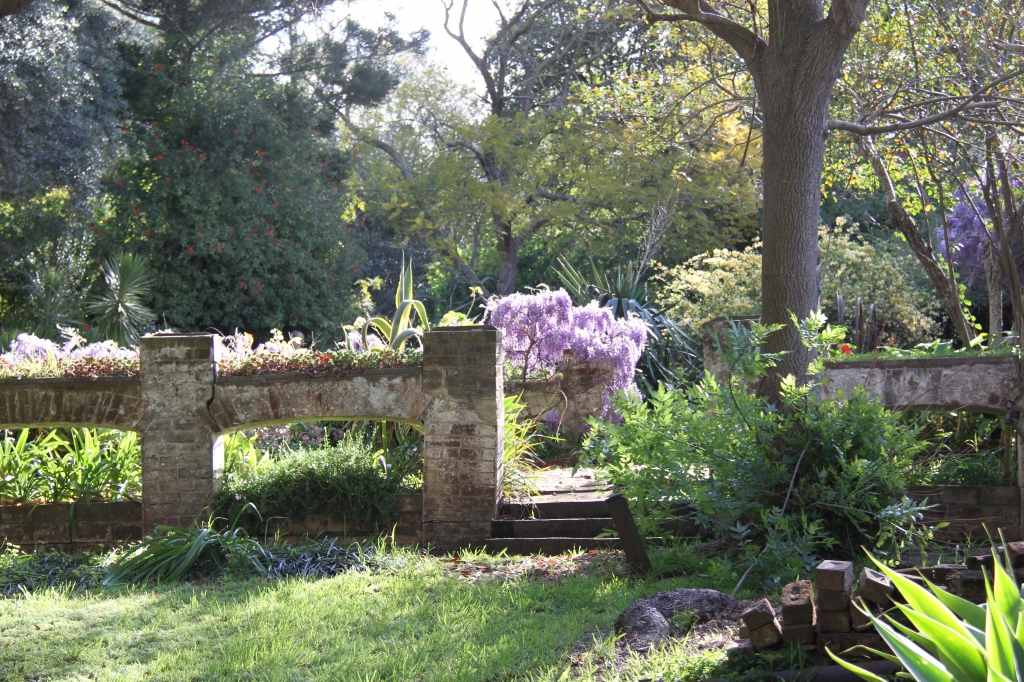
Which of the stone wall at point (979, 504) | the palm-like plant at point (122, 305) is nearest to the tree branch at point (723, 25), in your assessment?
the stone wall at point (979, 504)

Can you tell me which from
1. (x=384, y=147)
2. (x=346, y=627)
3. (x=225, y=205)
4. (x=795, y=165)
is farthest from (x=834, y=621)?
(x=384, y=147)

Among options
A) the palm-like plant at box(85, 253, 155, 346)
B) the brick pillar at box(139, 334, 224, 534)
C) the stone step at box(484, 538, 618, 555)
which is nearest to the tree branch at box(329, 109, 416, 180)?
the palm-like plant at box(85, 253, 155, 346)

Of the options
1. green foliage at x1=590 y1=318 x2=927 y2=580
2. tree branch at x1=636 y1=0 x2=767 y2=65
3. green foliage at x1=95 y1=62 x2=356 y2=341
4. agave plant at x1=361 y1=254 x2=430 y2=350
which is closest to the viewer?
green foliage at x1=590 y1=318 x2=927 y2=580

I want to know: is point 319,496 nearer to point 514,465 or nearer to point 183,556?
point 183,556

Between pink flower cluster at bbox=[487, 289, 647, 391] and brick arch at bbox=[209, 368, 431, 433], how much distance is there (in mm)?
2838

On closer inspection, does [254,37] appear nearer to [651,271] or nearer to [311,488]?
[651,271]

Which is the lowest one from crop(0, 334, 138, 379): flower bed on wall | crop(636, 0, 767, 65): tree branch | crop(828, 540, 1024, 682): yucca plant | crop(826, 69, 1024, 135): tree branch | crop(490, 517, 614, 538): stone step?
crop(490, 517, 614, 538): stone step

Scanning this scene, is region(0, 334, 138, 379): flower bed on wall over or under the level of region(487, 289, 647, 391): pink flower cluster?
under

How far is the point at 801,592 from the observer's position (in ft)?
12.0

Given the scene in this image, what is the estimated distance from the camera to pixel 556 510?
7035 millimetres

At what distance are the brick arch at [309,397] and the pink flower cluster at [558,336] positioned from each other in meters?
2.84

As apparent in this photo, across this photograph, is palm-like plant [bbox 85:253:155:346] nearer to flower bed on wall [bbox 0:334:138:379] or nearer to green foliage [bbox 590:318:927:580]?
flower bed on wall [bbox 0:334:138:379]

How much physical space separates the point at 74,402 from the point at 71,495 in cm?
89

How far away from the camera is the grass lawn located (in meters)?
3.96
